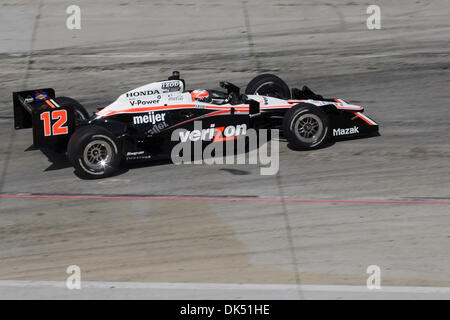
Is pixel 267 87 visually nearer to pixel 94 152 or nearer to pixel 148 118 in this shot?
pixel 148 118

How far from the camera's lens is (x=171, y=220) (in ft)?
39.8

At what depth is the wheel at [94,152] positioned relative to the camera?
1331cm

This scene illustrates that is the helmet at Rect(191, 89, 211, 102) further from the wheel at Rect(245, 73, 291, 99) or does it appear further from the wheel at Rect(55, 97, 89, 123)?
the wheel at Rect(55, 97, 89, 123)

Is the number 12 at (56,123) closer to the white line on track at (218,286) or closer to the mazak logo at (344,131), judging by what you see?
the white line on track at (218,286)

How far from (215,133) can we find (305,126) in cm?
163

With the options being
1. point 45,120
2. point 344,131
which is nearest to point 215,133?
point 344,131

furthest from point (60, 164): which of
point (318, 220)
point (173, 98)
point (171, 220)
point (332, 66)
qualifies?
point (332, 66)

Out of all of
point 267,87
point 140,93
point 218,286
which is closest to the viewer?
point 218,286

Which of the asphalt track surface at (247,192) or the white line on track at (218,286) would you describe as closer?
the white line on track at (218,286)

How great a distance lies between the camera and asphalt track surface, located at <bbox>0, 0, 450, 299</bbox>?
34.4ft

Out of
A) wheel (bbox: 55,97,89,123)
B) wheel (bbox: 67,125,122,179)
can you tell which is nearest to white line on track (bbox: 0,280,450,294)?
wheel (bbox: 67,125,122,179)

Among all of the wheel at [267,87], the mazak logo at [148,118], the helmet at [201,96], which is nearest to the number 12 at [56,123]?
the mazak logo at [148,118]

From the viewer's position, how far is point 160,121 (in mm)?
14086
